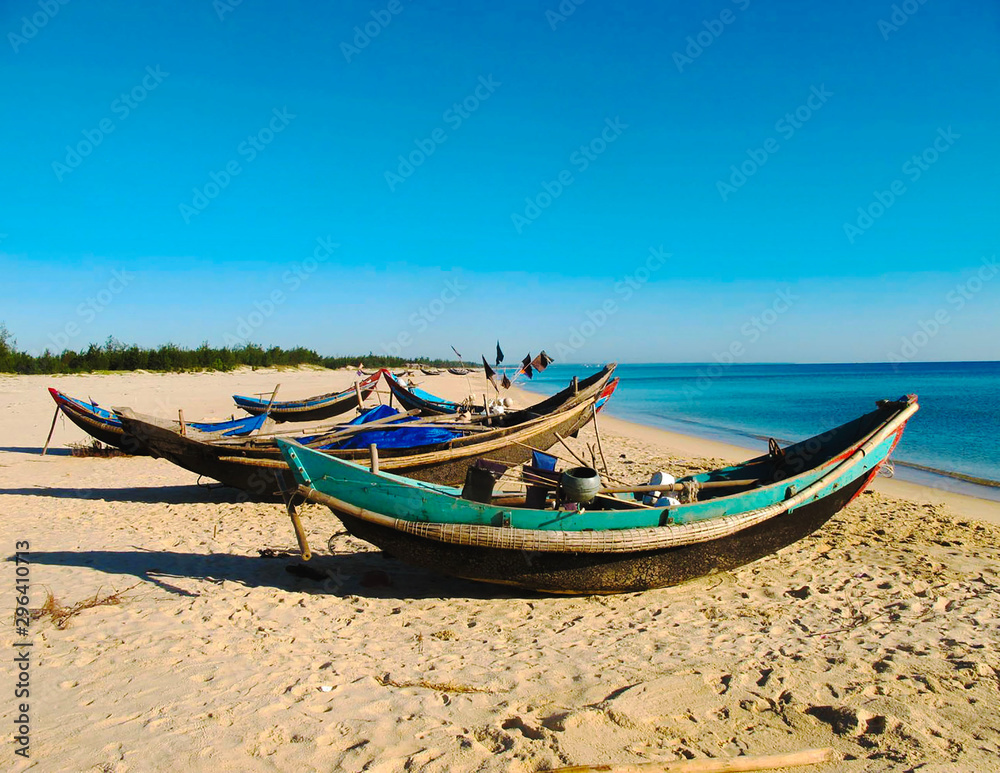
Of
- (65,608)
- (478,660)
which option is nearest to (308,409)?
(65,608)

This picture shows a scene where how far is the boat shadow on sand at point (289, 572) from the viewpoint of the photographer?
5.40 m

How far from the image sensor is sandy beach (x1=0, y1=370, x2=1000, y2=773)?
3.01m

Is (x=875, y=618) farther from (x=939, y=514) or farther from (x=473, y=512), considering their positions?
(x=939, y=514)

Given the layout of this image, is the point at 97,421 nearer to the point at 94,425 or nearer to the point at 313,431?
the point at 94,425

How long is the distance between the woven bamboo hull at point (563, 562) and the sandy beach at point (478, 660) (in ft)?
0.72

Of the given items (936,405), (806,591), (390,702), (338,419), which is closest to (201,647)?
(390,702)

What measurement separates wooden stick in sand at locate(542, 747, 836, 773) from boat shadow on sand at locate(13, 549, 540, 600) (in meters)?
2.57

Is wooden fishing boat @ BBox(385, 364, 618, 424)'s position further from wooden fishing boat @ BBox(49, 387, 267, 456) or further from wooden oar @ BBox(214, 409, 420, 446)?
wooden fishing boat @ BBox(49, 387, 267, 456)

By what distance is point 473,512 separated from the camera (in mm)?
4895

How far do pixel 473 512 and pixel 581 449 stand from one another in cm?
1078

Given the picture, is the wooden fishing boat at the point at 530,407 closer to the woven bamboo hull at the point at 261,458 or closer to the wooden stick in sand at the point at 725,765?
the woven bamboo hull at the point at 261,458

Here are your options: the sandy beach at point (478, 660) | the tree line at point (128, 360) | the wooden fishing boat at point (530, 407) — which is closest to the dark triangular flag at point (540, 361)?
the wooden fishing boat at point (530, 407)

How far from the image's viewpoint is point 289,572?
228 inches

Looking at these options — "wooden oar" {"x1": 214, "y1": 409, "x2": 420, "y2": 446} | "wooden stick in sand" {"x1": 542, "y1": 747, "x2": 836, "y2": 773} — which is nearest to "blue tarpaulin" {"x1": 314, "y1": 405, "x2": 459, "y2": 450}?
"wooden oar" {"x1": 214, "y1": 409, "x2": 420, "y2": 446}
